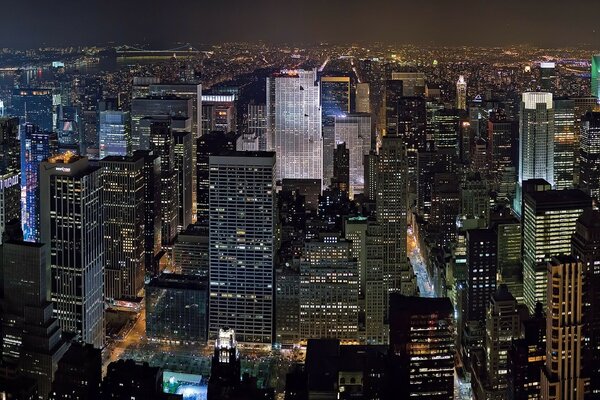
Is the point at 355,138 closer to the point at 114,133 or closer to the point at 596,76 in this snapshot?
the point at 114,133

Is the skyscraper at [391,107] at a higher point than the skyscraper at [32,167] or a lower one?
higher

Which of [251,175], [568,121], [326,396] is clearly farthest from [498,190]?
[326,396]

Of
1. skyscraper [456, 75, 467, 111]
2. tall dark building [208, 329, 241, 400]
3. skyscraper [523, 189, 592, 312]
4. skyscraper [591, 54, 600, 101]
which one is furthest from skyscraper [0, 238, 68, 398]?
skyscraper [456, 75, 467, 111]

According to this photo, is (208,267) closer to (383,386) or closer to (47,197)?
(47,197)

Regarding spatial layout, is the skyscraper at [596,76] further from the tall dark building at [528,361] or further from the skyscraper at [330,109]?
the skyscraper at [330,109]

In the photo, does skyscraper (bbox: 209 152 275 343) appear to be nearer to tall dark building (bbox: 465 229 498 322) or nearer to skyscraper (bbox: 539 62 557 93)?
tall dark building (bbox: 465 229 498 322)

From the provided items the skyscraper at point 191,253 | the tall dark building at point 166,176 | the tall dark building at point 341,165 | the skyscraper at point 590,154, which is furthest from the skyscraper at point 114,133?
the skyscraper at point 590,154
